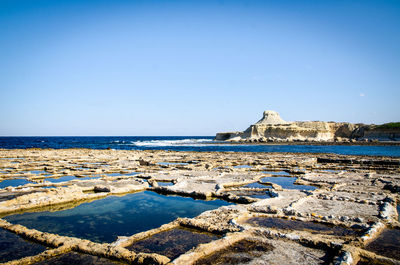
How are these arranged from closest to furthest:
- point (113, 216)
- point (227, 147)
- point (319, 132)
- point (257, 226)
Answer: point (257, 226), point (113, 216), point (227, 147), point (319, 132)

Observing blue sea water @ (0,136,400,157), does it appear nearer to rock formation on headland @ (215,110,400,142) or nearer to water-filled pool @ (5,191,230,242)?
rock formation on headland @ (215,110,400,142)

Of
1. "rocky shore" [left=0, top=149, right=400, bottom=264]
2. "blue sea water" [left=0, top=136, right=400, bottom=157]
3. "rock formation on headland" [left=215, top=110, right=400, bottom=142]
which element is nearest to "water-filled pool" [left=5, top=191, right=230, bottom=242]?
"rocky shore" [left=0, top=149, right=400, bottom=264]

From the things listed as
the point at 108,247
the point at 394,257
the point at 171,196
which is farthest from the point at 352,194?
the point at 108,247

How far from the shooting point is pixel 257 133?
7706 cm

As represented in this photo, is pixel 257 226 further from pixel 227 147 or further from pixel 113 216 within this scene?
pixel 227 147

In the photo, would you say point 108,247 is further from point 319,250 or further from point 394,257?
point 394,257

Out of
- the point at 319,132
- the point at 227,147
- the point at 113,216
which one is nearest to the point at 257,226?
the point at 113,216

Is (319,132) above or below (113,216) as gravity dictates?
above

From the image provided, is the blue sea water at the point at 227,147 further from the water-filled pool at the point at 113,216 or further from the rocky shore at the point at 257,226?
the water-filled pool at the point at 113,216

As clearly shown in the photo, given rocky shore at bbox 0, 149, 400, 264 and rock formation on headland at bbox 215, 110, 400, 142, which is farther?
rock formation on headland at bbox 215, 110, 400, 142

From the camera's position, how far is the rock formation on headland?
70812 millimetres

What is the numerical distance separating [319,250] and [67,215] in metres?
4.66

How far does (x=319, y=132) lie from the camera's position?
243 ft

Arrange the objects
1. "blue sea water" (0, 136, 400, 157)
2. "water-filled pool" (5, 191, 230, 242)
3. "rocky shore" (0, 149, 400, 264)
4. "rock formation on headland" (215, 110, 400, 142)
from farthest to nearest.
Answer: "rock formation on headland" (215, 110, 400, 142)
"blue sea water" (0, 136, 400, 157)
"water-filled pool" (5, 191, 230, 242)
"rocky shore" (0, 149, 400, 264)
